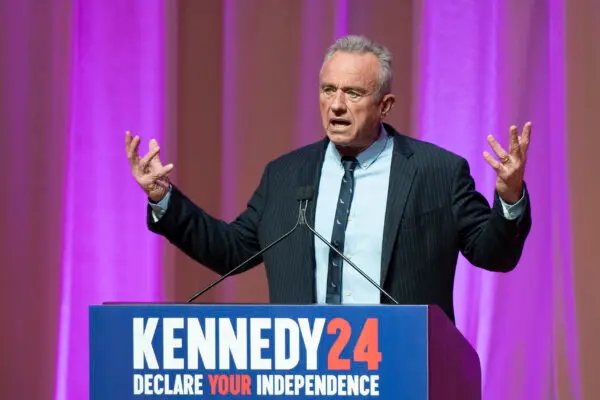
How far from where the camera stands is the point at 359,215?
2488 mm

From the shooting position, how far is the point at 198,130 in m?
3.64

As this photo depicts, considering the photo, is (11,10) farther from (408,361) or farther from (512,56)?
(408,361)

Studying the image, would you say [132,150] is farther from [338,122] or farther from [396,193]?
[396,193]

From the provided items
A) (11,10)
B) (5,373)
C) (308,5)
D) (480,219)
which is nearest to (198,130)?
(308,5)

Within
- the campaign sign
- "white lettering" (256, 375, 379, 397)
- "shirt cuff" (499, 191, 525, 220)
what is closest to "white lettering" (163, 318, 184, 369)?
the campaign sign

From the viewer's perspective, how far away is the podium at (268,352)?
1689mm

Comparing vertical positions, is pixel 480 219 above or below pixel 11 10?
Result: below

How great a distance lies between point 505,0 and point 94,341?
7.37 ft

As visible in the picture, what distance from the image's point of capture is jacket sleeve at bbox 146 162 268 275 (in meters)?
2.45

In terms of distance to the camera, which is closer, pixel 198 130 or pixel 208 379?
pixel 208 379

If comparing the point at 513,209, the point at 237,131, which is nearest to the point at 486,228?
the point at 513,209

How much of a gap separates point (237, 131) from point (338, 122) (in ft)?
3.79

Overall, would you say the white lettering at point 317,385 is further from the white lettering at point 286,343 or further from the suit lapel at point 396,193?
the suit lapel at point 396,193

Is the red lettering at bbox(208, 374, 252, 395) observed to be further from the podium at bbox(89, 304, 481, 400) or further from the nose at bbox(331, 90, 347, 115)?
the nose at bbox(331, 90, 347, 115)
